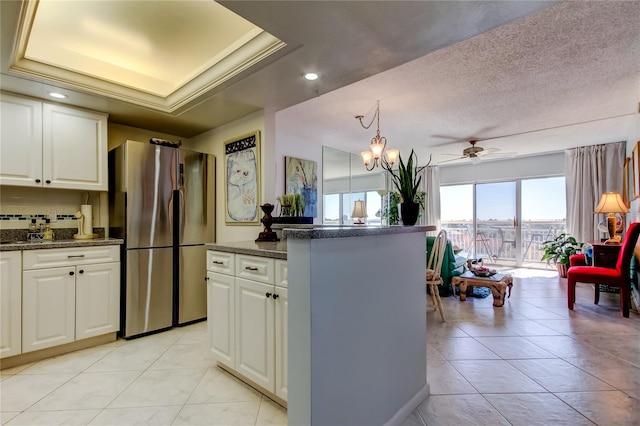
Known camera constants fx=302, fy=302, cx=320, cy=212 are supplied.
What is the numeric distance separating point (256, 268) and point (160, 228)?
1631mm

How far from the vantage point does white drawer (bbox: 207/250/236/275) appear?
80.2 inches

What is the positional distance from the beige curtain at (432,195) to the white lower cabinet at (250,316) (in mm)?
6398

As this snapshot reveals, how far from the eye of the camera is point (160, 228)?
2.95m

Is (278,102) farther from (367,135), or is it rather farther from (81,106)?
(367,135)

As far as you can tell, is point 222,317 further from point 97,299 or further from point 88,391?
point 97,299

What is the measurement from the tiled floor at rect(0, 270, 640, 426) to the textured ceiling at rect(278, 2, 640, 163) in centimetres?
238

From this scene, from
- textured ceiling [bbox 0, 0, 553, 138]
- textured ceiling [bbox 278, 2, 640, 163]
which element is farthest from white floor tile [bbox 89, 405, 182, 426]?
textured ceiling [bbox 278, 2, 640, 163]

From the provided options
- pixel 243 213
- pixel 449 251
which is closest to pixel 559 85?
pixel 449 251

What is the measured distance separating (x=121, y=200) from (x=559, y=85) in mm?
4354

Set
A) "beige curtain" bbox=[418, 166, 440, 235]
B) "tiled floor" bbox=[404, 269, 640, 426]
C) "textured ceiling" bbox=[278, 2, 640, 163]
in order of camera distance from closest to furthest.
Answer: "tiled floor" bbox=[404, 269, 640, 426], "textured ceiling" bbox=[278, 2, 640, 163], "beige curtain" bbox=[418, 166, 440, 235]

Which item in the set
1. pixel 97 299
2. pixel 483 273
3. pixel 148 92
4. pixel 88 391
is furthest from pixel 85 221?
pixel 483 273

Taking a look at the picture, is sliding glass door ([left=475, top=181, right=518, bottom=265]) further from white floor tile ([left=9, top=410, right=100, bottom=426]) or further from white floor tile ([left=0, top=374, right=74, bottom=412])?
white floor tile ([left=0, top=374, right=74, bottom=412])

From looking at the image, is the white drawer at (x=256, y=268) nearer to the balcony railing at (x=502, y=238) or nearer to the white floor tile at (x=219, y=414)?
the white floor tile at (x=219, y=414)

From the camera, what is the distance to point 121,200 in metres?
2.82
